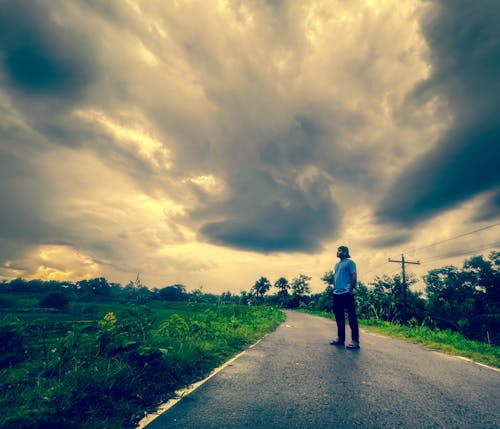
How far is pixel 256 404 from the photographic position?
257 centimetres

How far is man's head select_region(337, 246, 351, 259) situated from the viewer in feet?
21.7

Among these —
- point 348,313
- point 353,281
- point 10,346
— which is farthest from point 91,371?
point 353,281

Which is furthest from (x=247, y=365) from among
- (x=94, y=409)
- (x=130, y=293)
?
(x=130, y=293)

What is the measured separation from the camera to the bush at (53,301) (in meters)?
64.0

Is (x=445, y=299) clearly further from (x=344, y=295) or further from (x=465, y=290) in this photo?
(x=344, y=295)

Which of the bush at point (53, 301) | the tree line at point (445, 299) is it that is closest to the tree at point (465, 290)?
the tree line at point (445, 299)

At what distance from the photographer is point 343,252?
21.8 feet

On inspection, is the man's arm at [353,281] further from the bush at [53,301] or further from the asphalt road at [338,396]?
the bush at [53,301]

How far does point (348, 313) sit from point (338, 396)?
11.7 ft

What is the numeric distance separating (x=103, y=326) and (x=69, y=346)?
563 millimetres

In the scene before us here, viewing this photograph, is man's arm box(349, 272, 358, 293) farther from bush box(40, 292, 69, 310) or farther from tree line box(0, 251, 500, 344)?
bush box(40, 292, 69, 310)

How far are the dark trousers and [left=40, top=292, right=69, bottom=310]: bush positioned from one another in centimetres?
7857

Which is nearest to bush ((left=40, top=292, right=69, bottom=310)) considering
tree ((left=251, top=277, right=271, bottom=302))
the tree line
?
the tree line

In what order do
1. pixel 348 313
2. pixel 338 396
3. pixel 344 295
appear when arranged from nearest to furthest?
pixel 338 396 < pixel 348 313 < pixel 344 295
